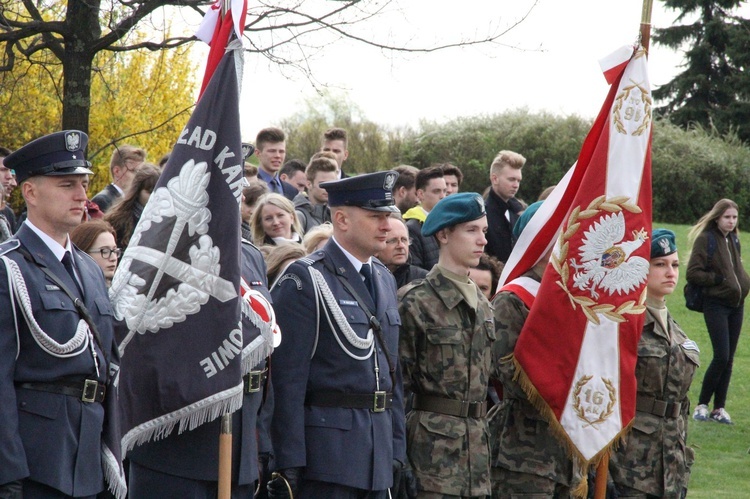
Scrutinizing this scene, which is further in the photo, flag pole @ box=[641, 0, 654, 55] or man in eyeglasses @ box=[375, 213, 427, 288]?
man in eyeglasses @ box=[375, 213, 427, 288]

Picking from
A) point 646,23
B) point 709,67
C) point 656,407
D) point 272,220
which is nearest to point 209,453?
point 272,220

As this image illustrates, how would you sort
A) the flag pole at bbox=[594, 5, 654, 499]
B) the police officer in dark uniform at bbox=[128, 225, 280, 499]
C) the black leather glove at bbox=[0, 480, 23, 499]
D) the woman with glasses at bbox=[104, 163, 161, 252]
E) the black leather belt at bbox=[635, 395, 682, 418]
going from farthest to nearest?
the woman with glasses at bbox=[104, 163, 161, 252], the black leather belt at bbox=[635, 395, 682, 418], the flag pole at bbox=[594, 5, 654, 499], the police officer in dark uniform at bbox=[128, 225, 280, 499], the black leather glove at bbox=[0, 480, 23, 499]

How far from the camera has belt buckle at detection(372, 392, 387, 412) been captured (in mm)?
4652

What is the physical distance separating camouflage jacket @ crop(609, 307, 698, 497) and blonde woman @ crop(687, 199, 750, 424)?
4.31 m

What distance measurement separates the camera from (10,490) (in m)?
3.63

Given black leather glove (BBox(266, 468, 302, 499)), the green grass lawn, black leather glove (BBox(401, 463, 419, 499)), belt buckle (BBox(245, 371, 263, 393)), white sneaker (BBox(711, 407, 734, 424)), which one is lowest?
the green grass lawn

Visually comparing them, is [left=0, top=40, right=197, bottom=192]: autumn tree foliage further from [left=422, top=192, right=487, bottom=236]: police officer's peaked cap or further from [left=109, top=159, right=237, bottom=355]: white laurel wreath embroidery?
[left=109, top=159, right=237, bottom=355]: white laurel wreath embroidery

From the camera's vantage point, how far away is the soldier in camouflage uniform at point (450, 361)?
4.95 metres

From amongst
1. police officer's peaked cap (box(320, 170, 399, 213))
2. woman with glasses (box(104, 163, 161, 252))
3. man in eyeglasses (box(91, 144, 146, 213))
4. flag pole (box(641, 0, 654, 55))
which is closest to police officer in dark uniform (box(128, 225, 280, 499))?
police officer's peaked cap (box(320, 170, 399, 213))

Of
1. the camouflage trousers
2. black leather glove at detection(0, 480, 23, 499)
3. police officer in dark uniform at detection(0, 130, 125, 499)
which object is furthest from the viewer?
the camouflage trousers

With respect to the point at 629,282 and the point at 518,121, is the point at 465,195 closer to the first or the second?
the point at 629,282

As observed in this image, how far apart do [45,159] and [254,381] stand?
1306mm

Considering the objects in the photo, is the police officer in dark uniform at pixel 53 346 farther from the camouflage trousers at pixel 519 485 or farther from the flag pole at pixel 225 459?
the camouflage trousers at pixel 519 485

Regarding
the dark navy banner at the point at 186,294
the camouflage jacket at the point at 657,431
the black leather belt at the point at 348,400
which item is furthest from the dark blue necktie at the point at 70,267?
the camouflage jacket at the point at 657,431
